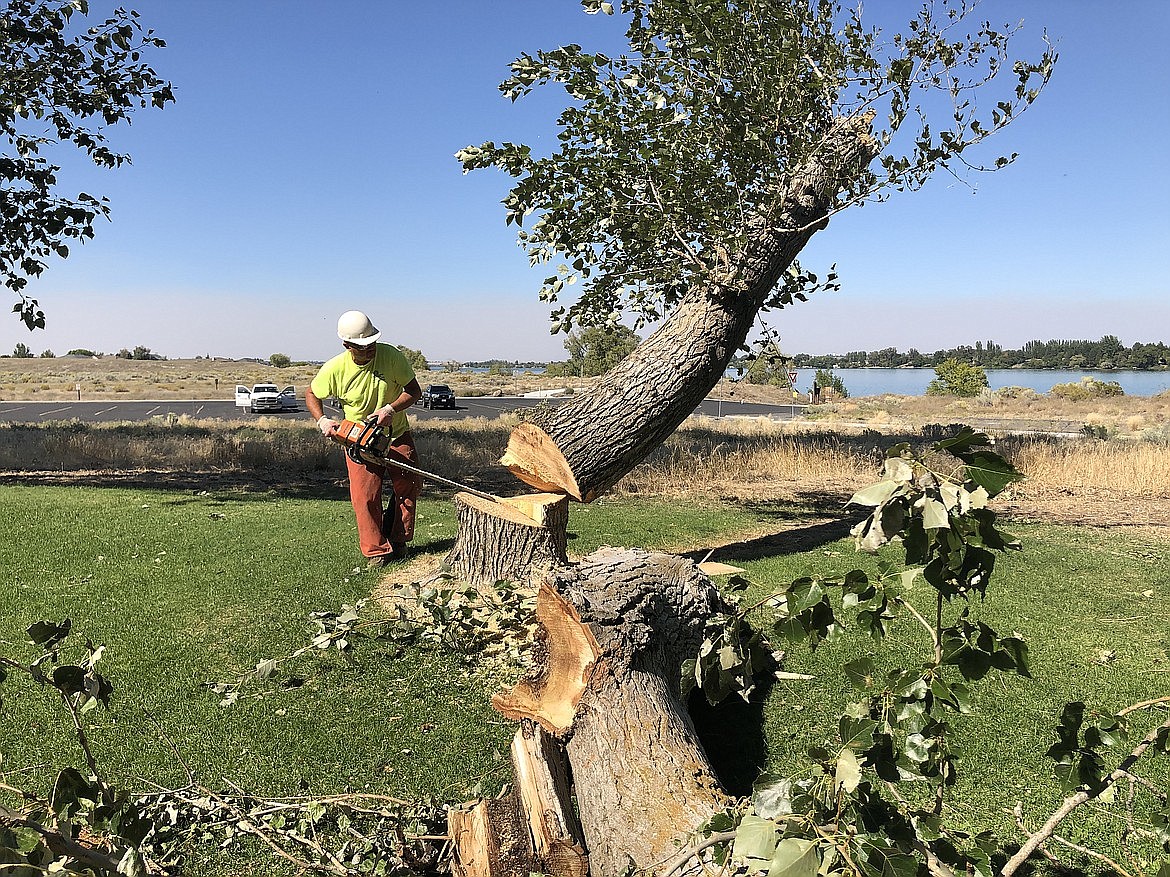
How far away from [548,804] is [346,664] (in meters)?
2.32

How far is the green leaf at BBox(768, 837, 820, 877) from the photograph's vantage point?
4.03 ft

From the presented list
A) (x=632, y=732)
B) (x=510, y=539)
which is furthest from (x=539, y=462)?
(x=632, y=732)

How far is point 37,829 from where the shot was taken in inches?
49.2

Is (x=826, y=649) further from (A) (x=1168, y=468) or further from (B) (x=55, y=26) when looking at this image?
(B) (x=55, y=26)

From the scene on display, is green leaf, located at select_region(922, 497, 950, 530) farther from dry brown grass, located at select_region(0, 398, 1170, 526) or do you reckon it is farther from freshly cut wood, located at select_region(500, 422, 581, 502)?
dry brown grass, located at select_region(0, 398, 1170, 526)

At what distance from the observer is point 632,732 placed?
2.92 metres

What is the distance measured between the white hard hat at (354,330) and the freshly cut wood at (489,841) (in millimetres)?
4447

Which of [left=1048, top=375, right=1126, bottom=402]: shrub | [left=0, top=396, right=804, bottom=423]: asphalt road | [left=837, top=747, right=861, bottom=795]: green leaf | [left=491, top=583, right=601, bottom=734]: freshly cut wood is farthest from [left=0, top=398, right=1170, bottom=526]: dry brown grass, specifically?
[left=1048, top=375, right=1126, bottom=402]: shrub

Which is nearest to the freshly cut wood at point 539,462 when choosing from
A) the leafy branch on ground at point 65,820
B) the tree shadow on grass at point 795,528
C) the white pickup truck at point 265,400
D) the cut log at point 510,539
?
the cut log at point 510,539

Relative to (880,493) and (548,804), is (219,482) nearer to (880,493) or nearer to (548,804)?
(548,804)

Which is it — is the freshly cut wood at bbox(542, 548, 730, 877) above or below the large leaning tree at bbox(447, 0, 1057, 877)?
below

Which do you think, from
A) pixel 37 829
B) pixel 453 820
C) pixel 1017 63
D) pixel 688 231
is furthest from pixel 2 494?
pixel 1017 63

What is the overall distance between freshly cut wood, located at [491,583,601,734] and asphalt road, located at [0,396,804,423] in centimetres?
3082

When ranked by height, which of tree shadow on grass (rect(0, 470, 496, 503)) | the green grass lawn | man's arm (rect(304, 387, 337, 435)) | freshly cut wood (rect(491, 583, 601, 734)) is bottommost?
the green grass lawn
